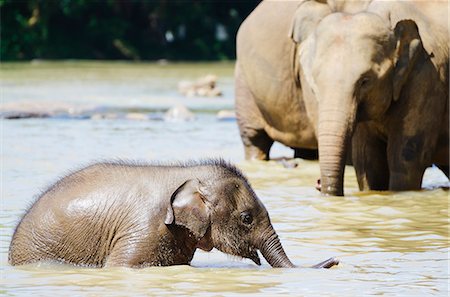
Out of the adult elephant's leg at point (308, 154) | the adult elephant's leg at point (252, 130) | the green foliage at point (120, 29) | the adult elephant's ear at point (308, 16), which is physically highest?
the adult elephant's ear at point (308, 16)

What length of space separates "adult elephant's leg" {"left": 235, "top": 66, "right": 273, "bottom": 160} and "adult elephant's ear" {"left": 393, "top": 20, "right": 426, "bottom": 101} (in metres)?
3.88

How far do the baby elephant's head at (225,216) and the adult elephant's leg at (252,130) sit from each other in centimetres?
755

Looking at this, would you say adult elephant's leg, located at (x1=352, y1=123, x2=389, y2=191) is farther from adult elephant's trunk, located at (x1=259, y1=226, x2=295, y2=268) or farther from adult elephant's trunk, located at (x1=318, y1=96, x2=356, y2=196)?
adult elephant's trunk, located at (x1=259, y1=226, x2=295, y2=268)

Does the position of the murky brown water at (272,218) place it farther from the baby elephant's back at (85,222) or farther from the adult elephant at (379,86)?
the adult elephant at (379,86)

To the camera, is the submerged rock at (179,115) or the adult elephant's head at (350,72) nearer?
the adult elephant's head at (350,72)

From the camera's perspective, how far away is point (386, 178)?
12.6 meters

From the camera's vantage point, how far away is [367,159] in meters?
12.4

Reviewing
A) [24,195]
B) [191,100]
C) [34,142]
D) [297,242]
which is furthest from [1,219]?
[191,100]

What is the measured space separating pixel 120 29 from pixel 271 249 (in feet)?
137

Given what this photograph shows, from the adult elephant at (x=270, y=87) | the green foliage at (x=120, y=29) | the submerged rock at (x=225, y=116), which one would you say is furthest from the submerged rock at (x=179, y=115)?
the green foliage at (x=120, y=29)

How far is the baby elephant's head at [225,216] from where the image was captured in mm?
7762

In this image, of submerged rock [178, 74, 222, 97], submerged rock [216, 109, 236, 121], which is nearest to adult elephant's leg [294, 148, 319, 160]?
submerged rock [216, 109, 236, 121]

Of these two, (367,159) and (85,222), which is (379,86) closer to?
(367,159)

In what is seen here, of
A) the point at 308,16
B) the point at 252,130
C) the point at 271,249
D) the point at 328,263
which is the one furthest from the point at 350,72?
the point at 252,130
